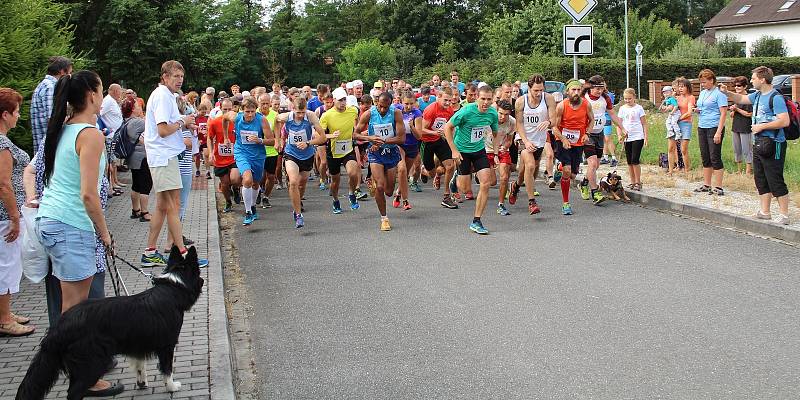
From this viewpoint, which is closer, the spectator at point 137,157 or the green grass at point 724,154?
the spectator at point 137,157

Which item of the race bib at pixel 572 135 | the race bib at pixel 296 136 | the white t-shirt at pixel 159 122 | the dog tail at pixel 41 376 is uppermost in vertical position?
the white t-shirt at pixel 159 122

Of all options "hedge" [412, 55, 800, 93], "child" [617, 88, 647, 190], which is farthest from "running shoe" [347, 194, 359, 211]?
"hedge" [412, 55, 800, 93]

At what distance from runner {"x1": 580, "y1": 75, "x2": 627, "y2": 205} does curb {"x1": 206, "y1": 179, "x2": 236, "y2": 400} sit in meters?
6.00

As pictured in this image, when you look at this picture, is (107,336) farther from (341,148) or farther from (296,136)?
(341,148)

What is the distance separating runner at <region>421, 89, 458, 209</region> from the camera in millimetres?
13609

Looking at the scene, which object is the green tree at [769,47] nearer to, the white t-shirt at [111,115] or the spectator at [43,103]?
the white t-shirt at [111,115]

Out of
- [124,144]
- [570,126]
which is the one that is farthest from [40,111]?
[570,126]

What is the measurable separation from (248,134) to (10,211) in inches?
254


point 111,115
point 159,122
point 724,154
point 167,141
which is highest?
point 111,115

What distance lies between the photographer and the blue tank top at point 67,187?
4.91 m

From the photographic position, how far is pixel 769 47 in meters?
59.1

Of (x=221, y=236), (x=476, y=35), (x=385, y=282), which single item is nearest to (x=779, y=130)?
(x=385, y=282)

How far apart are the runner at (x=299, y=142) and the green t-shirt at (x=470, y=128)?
2.02 meters

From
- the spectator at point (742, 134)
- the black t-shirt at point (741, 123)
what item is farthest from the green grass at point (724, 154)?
the black t-shirt at point (741, 123)
